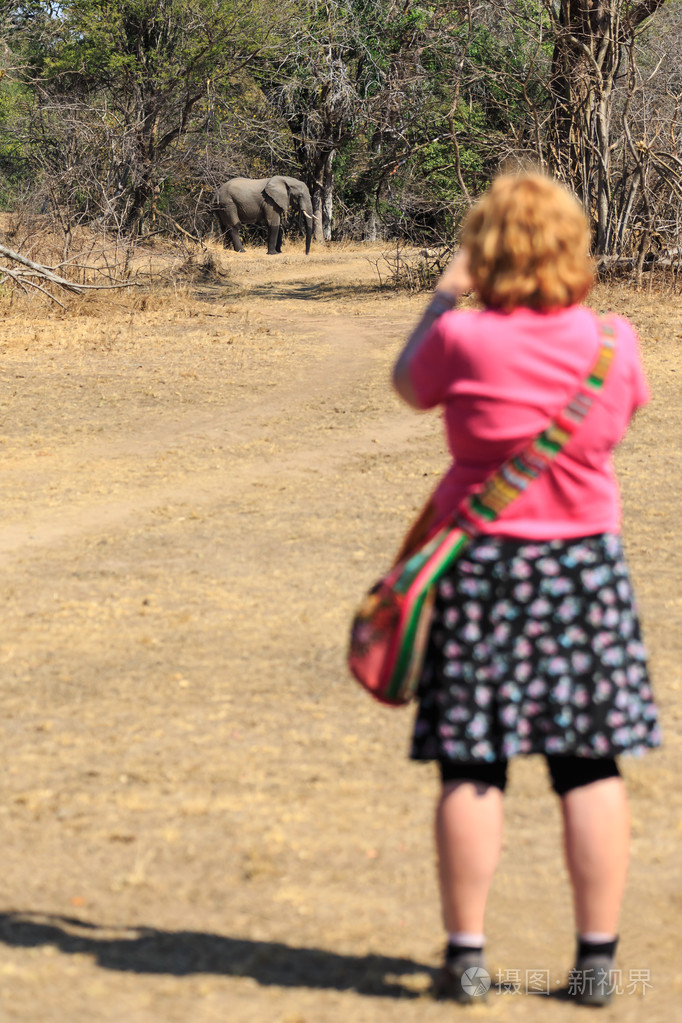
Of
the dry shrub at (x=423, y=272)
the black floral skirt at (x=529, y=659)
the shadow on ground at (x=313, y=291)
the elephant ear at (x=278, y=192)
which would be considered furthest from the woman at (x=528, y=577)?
the elephant ear at (x=278, y=192)

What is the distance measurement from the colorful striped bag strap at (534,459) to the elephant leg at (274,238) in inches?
926

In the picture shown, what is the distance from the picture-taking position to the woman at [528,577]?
1.89 metres

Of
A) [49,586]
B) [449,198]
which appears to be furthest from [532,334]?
[449,198]

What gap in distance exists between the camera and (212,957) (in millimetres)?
2338

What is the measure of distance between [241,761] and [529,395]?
1.83 meters

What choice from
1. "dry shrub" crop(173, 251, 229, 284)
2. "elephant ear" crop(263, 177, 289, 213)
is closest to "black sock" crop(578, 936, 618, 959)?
"dry shrub" crop(173, 251, 229, 284)

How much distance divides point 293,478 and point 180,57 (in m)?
14.7

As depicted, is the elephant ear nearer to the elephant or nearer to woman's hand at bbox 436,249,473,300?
the elephant

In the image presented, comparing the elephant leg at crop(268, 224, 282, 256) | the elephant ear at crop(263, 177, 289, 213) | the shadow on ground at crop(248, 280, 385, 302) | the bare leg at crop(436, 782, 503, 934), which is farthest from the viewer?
the elephant leg at crop(268, 224, 282, 256)

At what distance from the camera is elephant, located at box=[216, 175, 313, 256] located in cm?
2408

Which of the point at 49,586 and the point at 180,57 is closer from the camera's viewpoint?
the point at 49,586

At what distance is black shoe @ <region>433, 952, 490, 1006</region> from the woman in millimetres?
101

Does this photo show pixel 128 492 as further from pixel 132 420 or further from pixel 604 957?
pixel 604 957

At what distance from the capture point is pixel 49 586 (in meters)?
5.31
